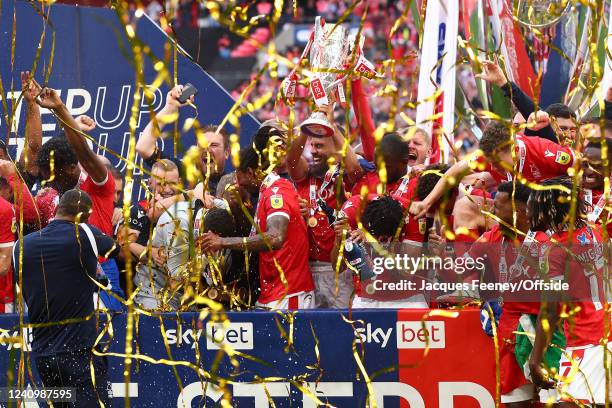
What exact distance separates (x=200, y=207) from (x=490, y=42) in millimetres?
2841

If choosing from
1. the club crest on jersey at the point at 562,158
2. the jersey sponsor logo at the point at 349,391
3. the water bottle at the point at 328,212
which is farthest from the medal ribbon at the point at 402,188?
the jersey sponsor logo at the point at 349,391

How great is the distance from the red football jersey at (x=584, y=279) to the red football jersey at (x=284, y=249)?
1.49 m

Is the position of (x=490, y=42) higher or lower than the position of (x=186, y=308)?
higher

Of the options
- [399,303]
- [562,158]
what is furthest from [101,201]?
[562,158]

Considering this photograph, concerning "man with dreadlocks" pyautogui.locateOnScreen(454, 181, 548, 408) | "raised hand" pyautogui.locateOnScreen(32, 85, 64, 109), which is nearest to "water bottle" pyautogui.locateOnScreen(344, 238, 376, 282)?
"man with dreadlocks" pyautogui.locateOnScreen(454, 181, 548, 408)

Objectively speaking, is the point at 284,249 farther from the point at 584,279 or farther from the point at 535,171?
the point at 584,279

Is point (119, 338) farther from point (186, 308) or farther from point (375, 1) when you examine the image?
point (375, 1)

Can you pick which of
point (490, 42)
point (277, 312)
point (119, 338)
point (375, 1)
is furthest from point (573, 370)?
point (375, 1)

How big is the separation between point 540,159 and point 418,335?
113 cm

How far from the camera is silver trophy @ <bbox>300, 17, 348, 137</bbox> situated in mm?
5820

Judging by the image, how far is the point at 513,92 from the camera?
6078 millimetres

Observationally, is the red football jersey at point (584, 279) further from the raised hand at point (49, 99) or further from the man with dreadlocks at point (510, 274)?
the raised hand at point (49, 99)

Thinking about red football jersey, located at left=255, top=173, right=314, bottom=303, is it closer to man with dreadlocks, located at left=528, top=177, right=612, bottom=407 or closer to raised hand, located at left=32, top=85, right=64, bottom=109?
raised hand, located at left=32, top=85, right=64, bottom=109

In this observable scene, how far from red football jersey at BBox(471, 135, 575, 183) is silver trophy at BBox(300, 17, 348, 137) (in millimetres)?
868
